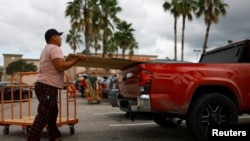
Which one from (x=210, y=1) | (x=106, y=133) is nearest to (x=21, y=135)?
(x=106, y=133)

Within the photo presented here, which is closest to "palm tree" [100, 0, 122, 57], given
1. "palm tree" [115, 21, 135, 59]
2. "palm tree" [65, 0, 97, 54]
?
"palm tree" [65, 0, 97, 54]

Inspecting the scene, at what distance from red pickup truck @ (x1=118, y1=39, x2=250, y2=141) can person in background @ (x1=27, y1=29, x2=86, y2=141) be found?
45.0 inches

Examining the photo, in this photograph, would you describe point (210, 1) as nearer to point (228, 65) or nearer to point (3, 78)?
point (228, 65)

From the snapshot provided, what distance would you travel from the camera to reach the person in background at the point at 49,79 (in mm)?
5426

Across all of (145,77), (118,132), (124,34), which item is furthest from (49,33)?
(124,34)

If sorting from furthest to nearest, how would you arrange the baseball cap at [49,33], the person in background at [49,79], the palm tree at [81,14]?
the palm tree at [81,14] → the baseball cap at [49,33] → the person in background at [49,79]

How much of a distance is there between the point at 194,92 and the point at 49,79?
2336 mm

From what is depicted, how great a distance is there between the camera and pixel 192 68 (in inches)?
229

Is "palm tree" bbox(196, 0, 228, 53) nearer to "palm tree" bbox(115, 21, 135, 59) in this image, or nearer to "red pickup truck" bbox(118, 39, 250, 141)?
"palm tree" bbox(115, 21, 135, 59)

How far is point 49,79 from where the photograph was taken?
5.59 meters

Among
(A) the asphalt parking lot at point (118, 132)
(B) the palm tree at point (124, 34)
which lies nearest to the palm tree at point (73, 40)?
(B) the palm tree at point (124, 34)

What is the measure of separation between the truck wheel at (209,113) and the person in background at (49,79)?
1.98 meters

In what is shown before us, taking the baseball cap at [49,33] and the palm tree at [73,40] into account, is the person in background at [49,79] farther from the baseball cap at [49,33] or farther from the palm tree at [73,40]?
the palm tree at [73,40]

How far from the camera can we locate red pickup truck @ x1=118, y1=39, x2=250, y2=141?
565 centimetres
